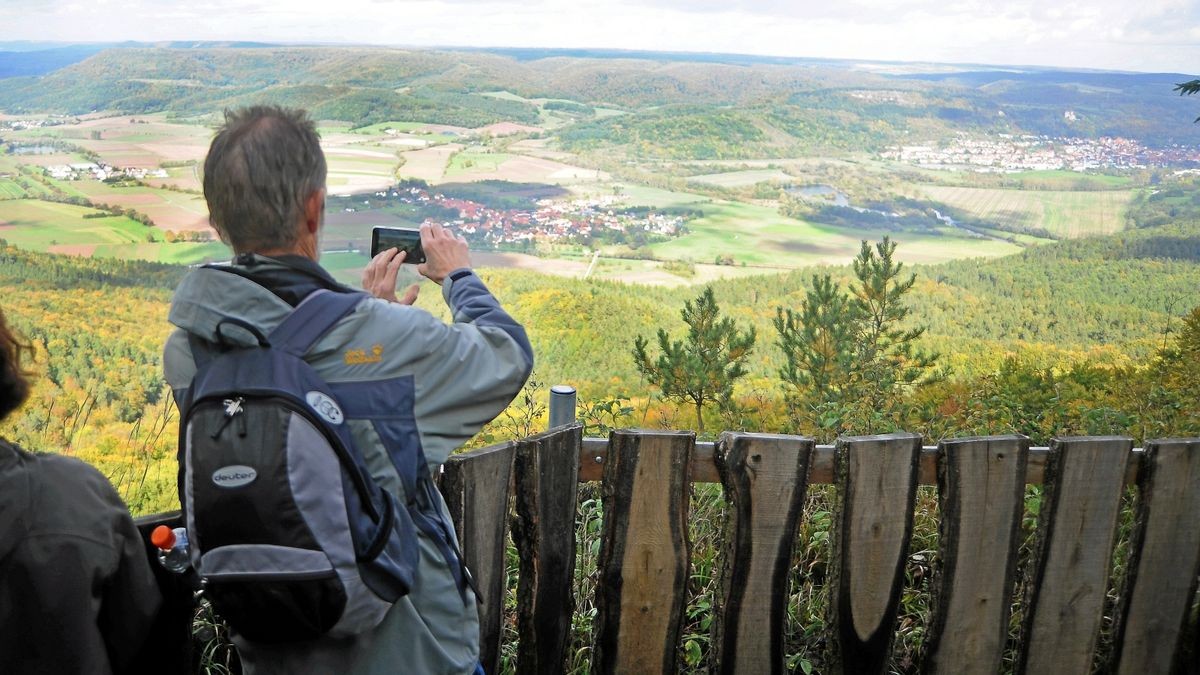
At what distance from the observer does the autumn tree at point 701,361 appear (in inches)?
271

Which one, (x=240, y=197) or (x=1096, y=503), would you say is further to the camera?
(x=1096, y=503)

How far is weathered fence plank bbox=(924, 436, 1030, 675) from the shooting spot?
228 cm

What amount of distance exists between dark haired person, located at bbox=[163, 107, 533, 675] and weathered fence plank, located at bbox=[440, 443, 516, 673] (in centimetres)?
63

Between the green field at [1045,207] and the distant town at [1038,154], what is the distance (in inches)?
65.9

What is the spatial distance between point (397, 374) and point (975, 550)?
1.72 metres

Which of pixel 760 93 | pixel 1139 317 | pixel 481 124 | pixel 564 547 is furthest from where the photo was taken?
pixel 760 93

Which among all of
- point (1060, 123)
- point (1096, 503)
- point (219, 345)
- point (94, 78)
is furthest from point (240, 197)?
point (1060, 123)

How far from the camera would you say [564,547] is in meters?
2.23

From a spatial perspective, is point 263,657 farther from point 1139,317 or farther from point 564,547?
point 1139,317

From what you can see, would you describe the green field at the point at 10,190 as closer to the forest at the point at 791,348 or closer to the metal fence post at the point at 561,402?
the forest at the point at 791,348

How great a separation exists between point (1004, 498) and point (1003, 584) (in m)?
0.25

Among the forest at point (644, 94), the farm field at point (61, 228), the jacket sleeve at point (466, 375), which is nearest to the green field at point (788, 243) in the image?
the forest at point (644, 94)

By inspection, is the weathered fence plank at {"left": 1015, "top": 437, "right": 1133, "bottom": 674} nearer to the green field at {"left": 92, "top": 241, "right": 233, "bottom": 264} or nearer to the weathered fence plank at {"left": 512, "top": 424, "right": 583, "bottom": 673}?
the weathered fence plank at {"left": 512, "top": 424, "right": 583, "bottom": 673}

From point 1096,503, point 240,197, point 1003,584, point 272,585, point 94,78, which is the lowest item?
point 1003,584
